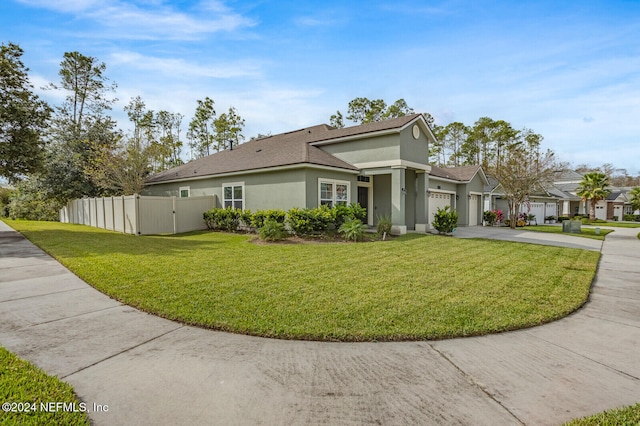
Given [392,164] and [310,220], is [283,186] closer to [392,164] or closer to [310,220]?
[310,220]

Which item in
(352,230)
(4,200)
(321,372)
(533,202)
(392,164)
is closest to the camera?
(321,372)

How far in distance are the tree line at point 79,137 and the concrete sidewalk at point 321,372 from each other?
13.8 meters

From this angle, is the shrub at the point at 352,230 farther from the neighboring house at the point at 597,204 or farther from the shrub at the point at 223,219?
the neighboring house at the point at 597,204

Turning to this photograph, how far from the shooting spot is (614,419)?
7.48 ft

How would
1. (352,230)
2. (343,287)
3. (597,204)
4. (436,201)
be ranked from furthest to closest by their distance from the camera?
(597,204) < (436,201) < (352,230) < (343,287)

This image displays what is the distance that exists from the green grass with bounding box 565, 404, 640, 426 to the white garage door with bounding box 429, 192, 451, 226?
17.4 meters

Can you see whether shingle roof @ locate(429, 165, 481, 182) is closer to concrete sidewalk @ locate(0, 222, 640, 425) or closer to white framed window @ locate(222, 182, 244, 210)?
white framed window @ locate(222, 182, 244, 210)

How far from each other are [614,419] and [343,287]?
377cm

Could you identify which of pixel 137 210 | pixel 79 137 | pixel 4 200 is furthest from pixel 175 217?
pixel 4 200

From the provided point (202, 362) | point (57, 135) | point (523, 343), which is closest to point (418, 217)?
point (523, 343)

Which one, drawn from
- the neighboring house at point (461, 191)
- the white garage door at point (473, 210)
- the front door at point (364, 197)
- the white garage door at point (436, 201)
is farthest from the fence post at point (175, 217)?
the white garage door at point (473, 210)

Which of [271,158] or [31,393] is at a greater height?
[271,158]

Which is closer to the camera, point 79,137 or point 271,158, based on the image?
point 271,158

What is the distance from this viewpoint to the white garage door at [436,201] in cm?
1929
